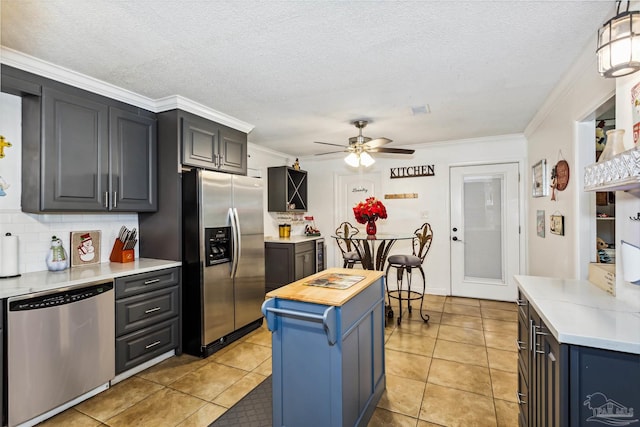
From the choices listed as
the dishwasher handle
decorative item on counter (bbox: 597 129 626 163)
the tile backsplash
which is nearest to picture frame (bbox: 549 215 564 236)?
decorative item on counter (bbox: 597 129 626 163)

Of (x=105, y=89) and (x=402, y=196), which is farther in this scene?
(x=402, y=196)

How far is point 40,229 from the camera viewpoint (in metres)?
2.62

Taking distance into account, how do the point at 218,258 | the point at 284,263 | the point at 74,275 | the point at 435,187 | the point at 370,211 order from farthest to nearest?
1. the point at 435,187
2. the point at 284,263
3. the point at 370,211
4. the point at 218,258
5. the point at 74,275

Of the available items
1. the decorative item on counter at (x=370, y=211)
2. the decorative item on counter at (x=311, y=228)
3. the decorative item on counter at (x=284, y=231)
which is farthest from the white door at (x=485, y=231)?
the decorative item on counter at (x=284, y=231)

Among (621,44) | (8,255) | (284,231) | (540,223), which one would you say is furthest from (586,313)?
(284,231)

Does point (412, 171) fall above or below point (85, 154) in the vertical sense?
above

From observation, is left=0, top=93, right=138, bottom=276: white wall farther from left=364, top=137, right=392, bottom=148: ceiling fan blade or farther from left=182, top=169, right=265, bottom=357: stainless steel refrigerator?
left=364, top=137, right=392, bottom=148: ceiling fan blade

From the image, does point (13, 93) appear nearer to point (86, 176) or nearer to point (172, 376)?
point (86, 176)

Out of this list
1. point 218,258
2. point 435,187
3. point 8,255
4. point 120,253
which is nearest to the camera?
point 8,255

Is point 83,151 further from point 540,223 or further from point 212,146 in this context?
point 540,223

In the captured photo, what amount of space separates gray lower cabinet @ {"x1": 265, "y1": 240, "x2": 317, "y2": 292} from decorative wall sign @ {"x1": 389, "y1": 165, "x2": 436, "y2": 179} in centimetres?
193

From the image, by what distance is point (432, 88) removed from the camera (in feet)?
9.31

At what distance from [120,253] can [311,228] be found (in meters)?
3.37

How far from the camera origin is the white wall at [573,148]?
2.19 m
